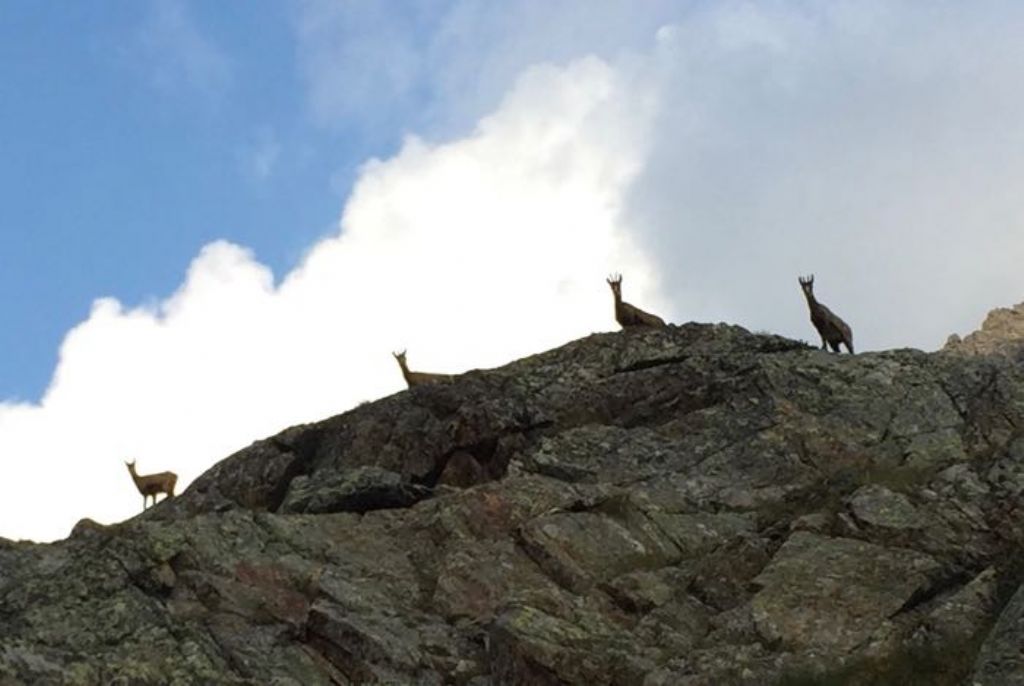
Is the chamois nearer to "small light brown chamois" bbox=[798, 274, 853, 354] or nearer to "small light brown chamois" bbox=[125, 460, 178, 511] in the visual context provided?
"small light brown chamois" bbox=[798, 274, 853, 354]

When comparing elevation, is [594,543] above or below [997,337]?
below

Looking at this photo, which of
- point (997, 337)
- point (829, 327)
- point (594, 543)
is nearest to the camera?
point (594, 543)

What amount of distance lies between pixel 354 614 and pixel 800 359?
13.3m

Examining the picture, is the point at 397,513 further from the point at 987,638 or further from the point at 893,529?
the point at 987,638

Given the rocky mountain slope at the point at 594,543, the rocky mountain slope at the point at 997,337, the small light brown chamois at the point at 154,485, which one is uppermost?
the small light brown chamois at the point at 154,485

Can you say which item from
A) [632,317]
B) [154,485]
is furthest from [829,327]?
[154,485]

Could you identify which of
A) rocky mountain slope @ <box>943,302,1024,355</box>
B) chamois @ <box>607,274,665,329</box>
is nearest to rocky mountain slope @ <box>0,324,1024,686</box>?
chamois @ <box>607,274,665,329</box>

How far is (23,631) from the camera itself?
69.6ft

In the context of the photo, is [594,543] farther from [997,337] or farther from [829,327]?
[997,337]

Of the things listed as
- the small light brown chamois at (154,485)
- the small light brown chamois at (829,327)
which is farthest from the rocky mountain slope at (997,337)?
the small light brown chamois at (154,485)

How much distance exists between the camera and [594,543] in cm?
2491

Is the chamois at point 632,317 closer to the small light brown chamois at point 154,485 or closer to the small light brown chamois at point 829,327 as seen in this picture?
the small light brown chamois at point 829,327

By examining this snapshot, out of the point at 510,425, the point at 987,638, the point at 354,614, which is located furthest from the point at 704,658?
the point at 510,425

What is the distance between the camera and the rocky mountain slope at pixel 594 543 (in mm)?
21203
